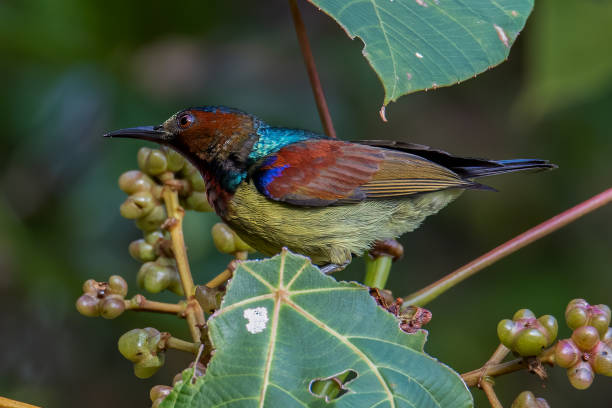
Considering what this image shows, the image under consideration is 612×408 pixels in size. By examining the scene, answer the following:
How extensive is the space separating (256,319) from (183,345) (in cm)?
21

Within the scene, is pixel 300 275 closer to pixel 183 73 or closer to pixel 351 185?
pixel 351 185

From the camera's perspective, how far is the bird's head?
9.64 feet

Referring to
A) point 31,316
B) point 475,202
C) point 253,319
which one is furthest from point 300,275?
point 475,202

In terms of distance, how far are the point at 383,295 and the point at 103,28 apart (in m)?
3.48

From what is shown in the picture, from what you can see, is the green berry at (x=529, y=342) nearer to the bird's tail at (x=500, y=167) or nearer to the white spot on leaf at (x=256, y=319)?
the white spot on leaf at (x=256, y=319)

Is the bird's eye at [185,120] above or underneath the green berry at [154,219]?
above

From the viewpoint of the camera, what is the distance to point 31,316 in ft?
15.8

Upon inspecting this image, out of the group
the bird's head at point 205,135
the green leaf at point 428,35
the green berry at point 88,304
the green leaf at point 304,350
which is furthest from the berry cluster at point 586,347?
the bird's head at point 205,135

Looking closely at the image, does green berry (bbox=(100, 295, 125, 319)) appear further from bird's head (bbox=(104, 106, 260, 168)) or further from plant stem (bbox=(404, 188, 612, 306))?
bird's head (bbox=(104, 106, 260, 168))

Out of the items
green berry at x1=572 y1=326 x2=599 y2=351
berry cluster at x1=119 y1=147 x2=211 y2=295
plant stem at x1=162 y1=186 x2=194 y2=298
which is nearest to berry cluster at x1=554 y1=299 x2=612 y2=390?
green berry at x1=572 y1=326 x2=599 y2=351

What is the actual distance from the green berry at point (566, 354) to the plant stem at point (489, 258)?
33 centimetres

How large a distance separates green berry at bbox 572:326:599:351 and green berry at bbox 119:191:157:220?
1272 mm

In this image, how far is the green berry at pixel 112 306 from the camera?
1.95m

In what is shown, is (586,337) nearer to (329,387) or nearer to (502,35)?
(329,387)
